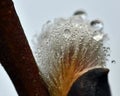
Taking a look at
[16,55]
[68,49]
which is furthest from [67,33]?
[16,55]

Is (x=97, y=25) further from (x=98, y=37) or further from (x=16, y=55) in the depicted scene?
(x=16, y=55)

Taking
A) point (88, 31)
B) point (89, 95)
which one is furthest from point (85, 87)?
point (88, 31)

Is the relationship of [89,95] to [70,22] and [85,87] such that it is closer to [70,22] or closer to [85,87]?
[85,87]

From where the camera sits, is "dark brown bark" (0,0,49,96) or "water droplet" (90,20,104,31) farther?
"water droplet" (90,20,104,31)

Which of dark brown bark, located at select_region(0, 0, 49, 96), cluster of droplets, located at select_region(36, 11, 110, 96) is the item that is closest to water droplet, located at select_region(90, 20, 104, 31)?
cluster of droplets, located at select_region(36, 11, 110, 96)

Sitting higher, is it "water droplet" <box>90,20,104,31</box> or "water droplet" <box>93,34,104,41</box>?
"water droplet" <box>90,20,104,31</box>

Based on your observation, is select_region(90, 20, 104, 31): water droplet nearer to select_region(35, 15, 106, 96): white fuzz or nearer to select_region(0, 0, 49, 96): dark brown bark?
select_region(35, 15, 106, 96): white fuzz

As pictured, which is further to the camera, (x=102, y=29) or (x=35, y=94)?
(x=102, y=29)

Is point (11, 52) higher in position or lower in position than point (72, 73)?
higher
